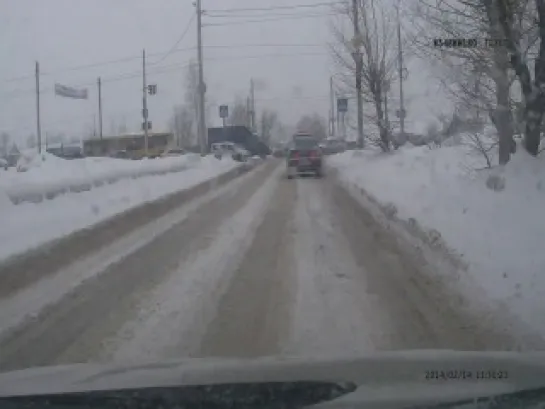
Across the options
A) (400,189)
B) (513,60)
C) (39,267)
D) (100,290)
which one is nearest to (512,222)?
(513,60)

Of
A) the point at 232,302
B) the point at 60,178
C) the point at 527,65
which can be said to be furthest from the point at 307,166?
the point at 232,302

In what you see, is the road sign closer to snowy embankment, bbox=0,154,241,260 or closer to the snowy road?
snowy embankment, bbox=0,154,241,260

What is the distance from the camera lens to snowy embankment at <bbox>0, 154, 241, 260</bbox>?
15531mm

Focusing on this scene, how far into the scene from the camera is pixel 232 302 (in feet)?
29.8

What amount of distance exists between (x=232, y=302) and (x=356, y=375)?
4708 millimetres

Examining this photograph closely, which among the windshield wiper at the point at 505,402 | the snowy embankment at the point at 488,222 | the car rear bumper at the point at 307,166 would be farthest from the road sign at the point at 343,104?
the windshield wiper at the point at 505,402

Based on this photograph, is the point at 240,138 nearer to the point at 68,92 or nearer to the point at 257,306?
the point at 68,92

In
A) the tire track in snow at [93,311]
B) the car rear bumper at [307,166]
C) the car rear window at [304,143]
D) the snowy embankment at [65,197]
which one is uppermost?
the car rear window at [304,143]

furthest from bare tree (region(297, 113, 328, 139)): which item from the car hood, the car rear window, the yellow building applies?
the car hood

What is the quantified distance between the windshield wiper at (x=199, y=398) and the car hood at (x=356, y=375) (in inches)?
4.5

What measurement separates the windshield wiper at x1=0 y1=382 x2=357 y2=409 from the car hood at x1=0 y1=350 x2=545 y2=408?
0.11 meters

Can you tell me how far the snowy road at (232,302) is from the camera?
23.4ft

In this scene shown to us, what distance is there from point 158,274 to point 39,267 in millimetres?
1982

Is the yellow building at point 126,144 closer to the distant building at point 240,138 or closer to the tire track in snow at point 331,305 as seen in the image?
the distant building at point 240,138
